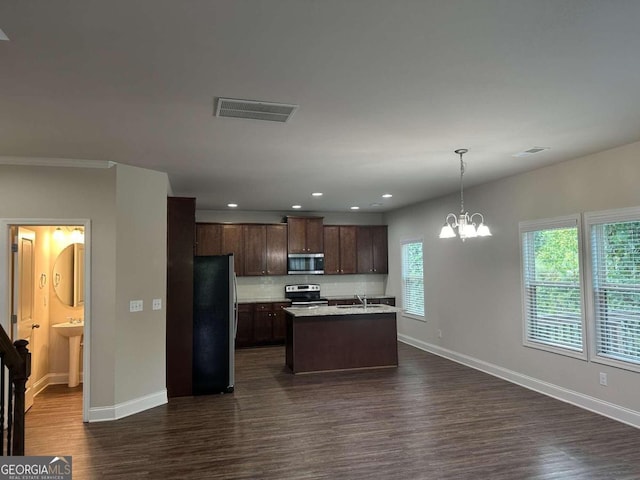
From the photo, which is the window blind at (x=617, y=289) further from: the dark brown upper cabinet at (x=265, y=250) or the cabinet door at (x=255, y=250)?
the cabinet door at (x=255, y=250)

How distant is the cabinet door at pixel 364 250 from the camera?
31.7 ft

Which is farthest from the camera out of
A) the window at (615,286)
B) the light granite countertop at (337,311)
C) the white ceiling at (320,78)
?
the light granite countertop at (337,311)

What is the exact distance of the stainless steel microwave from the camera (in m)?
9.14

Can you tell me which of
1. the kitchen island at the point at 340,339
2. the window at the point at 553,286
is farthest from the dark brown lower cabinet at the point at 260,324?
the window at the point at 553,286

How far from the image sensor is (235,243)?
8.85 metres

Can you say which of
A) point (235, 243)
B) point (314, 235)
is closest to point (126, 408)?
point (235, 243)

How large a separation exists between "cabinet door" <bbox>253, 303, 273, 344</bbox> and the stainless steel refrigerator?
3011 mm

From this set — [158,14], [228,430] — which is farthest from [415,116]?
[228,430]

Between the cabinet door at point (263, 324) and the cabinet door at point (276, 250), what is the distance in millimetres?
744

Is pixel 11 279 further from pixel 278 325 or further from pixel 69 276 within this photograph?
pixel 278 325

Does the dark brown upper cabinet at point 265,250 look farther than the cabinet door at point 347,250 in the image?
No

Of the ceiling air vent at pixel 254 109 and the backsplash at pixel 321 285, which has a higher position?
the ceiling air vent at pixel 254 109

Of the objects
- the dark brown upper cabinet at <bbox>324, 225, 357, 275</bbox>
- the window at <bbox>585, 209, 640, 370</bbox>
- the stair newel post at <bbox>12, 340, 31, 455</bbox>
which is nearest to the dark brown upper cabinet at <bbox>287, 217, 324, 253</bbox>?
the dark brown upper cabinet at <bbox>324, 225, 357, 275</bbox>

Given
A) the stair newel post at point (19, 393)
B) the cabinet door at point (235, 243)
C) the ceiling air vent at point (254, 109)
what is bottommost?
the stair newel post at point (19, 393)
